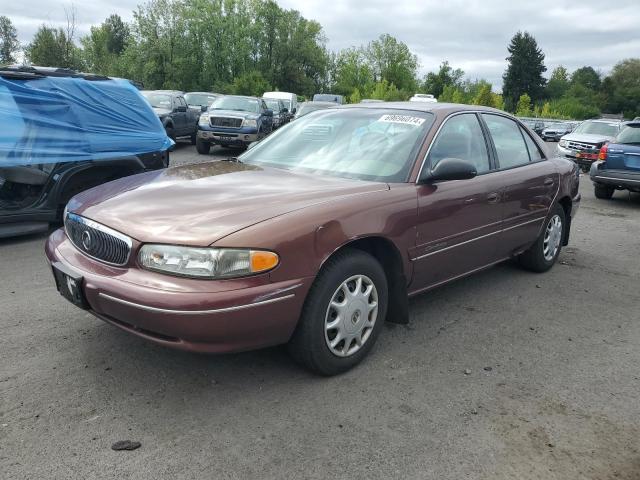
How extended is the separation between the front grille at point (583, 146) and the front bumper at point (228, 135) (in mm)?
9147

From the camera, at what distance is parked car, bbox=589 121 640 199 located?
10.1 metres

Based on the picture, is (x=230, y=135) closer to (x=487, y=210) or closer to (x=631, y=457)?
(x=487, y=210)

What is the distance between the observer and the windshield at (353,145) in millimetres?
3760

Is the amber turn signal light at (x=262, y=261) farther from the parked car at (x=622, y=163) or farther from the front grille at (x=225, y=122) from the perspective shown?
the front grille at (x=225, y=122)

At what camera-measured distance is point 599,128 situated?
54.5ft

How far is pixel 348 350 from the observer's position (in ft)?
10.9

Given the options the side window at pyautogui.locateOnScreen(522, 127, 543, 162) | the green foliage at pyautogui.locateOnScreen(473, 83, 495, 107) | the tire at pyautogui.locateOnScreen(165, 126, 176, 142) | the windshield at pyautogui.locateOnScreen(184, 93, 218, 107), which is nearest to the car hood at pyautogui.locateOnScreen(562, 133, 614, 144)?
the side window at pyautogui.locateOnScreen(522, 127, 543, 162)

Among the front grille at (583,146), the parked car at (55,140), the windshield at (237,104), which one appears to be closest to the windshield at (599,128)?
the front grille at (583,146)

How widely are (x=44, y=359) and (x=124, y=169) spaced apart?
408 centimetres

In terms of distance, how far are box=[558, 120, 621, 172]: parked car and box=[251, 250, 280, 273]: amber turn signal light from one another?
14529 millimetres

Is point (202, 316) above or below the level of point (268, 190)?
below

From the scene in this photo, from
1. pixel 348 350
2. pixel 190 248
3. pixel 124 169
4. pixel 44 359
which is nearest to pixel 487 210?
pixel 348 350

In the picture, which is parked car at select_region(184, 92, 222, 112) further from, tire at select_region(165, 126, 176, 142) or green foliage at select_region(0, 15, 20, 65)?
green foliage at select_region(0, 15, 20, 65)

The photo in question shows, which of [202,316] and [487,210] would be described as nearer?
[202,316]
